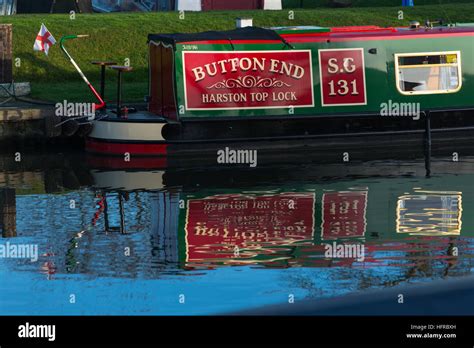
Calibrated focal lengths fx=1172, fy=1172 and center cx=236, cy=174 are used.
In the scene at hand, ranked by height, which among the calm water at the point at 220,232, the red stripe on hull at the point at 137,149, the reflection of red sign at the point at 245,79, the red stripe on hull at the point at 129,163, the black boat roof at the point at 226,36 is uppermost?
the black boat roof at the point at 226,36

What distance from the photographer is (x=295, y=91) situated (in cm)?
2483

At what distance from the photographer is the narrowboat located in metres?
24.3

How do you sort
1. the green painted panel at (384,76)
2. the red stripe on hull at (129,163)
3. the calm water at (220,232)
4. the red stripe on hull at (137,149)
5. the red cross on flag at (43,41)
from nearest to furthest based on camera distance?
1. the calm water at (220,232)
2. the red stripe on hull at (129,163)
3. the red stripe on hull at (137,149)
4. the green painted panel at (384,76)
5. the red cross on flag at (43,41)

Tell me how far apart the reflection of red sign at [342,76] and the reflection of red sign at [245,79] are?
364mm

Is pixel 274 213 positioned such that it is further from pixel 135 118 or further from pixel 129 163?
pixel 135 118

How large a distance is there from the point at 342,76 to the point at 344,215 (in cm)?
723

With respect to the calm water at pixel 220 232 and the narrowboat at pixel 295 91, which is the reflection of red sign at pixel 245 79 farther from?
the calm water at pixel 220 232

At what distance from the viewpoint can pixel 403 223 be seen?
1756 centimetres

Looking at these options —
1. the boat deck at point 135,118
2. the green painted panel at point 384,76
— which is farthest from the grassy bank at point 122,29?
the green painted panel at point 384,76

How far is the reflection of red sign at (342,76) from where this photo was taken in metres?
24.9

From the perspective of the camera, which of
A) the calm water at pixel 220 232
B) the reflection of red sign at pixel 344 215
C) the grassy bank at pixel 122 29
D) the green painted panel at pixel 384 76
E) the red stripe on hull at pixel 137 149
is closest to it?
the calm water at pixel 220 232
